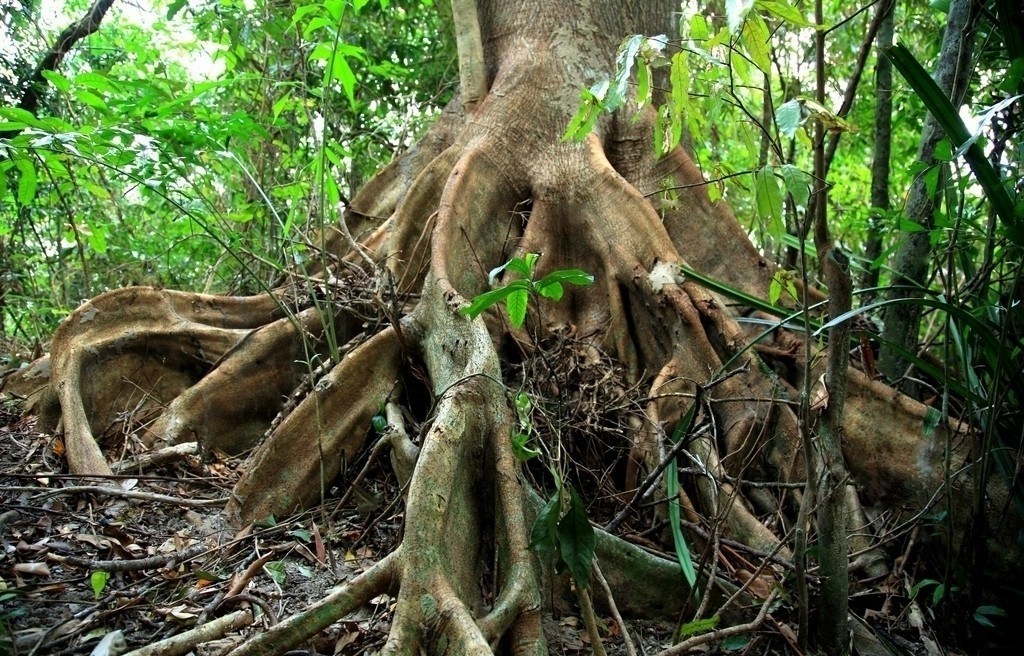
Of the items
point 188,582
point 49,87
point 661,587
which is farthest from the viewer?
point 49,87

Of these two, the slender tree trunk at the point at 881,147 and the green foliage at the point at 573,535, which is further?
the slender tree trunk at the point at 881,147

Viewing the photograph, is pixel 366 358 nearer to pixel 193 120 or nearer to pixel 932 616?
pixel 193 120

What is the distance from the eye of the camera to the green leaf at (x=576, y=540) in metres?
2.08

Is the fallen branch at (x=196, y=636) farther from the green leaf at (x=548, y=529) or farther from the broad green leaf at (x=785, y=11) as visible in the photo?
the broad green leaf at (x=785, y=11)

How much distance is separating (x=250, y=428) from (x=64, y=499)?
103 centimetres

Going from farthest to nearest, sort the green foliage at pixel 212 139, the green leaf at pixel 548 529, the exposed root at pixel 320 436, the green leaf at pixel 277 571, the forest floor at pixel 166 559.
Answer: the green foliage at pixel 212 139
the exposed root at pixel 320 436
the green leaf at pixel 277 571
the forest floor at pixel 166 559
the green leaf at pixel 548 529

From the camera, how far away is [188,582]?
2.58m

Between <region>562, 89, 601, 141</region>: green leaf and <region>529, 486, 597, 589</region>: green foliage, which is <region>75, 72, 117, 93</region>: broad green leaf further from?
<region>529, 486, 597, 589</region>: green foliage

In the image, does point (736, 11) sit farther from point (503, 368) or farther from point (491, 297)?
point (503, 368)

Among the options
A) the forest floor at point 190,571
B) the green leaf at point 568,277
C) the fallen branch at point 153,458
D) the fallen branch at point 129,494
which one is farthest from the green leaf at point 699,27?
the fallen branch at point 153,458

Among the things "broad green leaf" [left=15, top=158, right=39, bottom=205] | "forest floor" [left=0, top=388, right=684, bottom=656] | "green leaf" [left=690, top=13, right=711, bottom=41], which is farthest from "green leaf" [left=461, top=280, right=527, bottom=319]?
"broad green leaf" [left=15, top=158, right=39, bottom=205]

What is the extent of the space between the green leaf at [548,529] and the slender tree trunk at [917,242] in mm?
1565

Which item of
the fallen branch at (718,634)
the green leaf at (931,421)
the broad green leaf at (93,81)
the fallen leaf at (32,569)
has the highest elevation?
the broad green leaf at (93,81)

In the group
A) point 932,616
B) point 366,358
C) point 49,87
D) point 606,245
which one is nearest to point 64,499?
point 366,358
